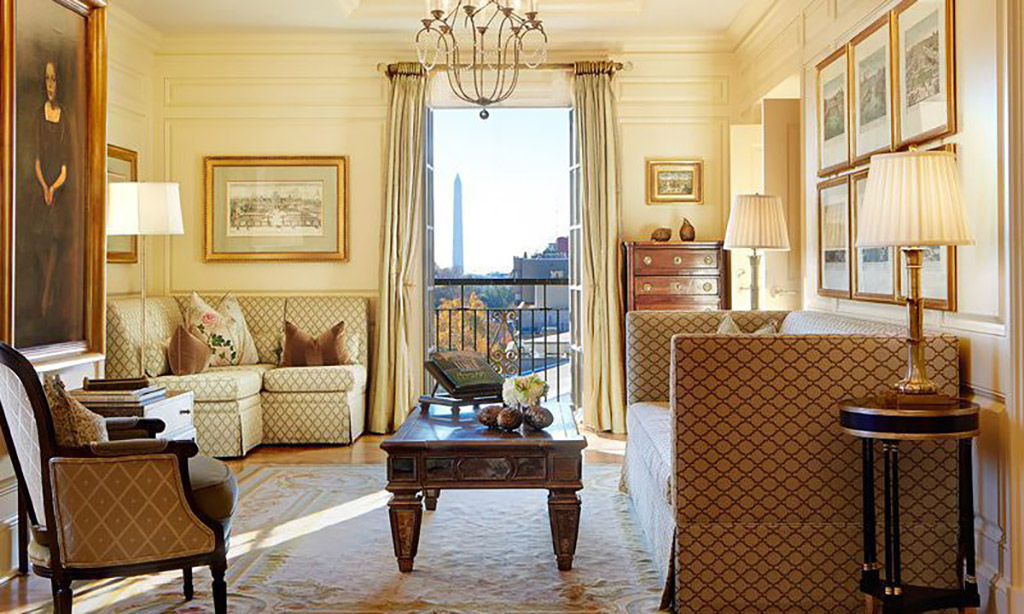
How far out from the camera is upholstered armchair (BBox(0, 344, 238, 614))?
281 cm

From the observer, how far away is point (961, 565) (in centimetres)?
292

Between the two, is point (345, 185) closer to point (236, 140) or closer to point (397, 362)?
point (236, 140)

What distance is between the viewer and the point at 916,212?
2.70 m

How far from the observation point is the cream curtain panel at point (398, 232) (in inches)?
258

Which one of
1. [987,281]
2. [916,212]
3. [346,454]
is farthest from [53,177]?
[987,281]

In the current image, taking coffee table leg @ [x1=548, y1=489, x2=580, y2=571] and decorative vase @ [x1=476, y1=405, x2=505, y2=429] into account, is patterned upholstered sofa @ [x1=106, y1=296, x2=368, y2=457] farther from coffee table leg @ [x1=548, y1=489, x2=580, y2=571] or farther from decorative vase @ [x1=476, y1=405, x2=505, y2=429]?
coffee table leg @ [x1=548, y1=489, x2=580, y2=571]

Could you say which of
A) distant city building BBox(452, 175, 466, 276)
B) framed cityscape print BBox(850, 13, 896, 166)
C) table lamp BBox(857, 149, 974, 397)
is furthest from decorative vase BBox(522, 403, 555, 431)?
distant city building BBox(452, 175, 466, 276)

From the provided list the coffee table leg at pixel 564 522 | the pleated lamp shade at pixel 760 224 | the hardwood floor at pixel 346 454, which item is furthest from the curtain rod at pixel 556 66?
the coffee table leg at pixel 564 522

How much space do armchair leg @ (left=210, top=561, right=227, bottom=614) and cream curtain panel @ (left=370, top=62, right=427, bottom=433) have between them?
359cm

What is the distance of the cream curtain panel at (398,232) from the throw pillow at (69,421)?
143 inches

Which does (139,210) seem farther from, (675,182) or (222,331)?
(675,182)

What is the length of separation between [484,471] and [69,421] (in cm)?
139

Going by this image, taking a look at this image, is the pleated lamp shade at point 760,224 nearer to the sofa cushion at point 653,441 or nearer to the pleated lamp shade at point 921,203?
the sofa cushion at point 653,441

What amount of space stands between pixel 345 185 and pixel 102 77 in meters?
2.69
